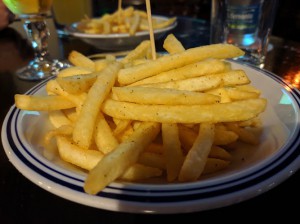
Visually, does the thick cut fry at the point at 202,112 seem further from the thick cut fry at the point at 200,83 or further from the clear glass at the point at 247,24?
the clear glass at the point at 247,24

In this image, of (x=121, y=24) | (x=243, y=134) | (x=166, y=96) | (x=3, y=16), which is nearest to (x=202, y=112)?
(x=166, y=96)

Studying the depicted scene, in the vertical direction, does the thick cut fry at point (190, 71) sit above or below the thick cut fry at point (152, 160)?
above

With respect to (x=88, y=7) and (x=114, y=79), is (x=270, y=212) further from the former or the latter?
(x=88, y=7)

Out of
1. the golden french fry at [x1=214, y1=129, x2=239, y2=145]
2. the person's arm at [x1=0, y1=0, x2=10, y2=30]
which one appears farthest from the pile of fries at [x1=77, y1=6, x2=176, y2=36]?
the golden french fry at [x1=214, y1=129, x2=239, y2=145]

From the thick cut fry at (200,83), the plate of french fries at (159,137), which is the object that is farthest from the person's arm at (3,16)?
→ the thick cut fry at (200,83)

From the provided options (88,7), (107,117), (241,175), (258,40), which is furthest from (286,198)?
(88,7)

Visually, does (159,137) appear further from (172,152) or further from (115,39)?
(115,39)
